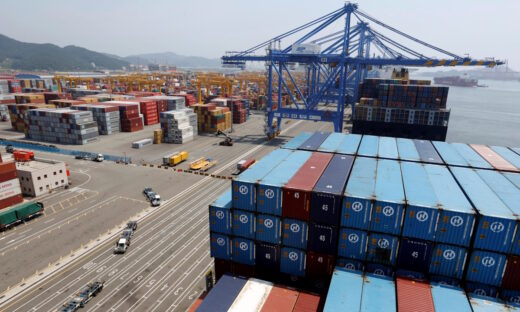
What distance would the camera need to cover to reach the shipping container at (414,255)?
66.4ft

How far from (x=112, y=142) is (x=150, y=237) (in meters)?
55.7

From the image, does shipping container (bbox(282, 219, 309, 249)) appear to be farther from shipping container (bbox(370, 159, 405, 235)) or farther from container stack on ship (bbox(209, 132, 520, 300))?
shipping container (bbox(370, 159, 405, 235))

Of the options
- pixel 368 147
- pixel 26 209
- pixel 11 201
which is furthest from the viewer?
pixel 11 201

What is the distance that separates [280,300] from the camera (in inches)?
777

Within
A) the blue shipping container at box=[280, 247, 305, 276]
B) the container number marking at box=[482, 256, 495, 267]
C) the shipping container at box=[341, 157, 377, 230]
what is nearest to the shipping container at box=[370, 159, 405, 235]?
the shipping container at box=[341, 157, 377, 230]

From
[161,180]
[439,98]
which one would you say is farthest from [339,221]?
[439,98]

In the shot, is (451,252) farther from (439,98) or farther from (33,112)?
(33,112)

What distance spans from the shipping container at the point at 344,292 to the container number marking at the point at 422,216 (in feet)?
18.4

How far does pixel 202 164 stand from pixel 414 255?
1965 inches

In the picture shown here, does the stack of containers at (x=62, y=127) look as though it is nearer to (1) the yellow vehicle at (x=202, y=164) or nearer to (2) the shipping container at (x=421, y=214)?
(1) the yellow vehicle at (x=202, y=164)

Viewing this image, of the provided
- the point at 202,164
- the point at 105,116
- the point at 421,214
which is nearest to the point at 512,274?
the point at 421,214

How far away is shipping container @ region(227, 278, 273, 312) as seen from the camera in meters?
19.0

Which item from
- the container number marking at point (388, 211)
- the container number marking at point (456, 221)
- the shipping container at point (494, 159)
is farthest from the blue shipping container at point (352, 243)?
the shipping container at point (494, 159)

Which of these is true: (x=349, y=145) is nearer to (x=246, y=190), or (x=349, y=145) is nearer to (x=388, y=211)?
(x=388, y=211)
